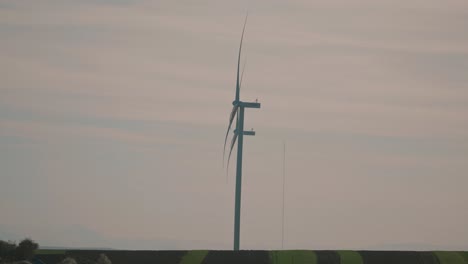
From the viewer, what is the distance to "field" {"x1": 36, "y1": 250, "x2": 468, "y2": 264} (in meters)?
134

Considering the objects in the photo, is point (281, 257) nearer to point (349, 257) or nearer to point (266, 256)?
point (266, 256)

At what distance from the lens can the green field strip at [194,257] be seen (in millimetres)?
133750

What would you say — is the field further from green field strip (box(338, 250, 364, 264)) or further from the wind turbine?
the wind turbine

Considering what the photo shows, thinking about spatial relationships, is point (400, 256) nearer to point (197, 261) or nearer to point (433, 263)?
point (433, 263)

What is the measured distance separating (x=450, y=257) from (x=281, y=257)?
62.7 feet

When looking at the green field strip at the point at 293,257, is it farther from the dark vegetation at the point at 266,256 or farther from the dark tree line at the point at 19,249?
the dark tree line at the point at 19,249

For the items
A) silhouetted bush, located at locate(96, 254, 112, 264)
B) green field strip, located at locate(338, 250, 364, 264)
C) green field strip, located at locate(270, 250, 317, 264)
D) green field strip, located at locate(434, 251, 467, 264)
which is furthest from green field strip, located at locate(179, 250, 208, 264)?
green field strip, located at locate(434, 251, 467, 264)

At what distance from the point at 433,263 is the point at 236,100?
62867mm

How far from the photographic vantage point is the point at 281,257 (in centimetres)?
13738

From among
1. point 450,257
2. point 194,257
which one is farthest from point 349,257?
point 194,257

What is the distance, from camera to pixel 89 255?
422ft

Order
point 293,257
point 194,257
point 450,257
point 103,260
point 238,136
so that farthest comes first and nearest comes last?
point 238,136 → point 450,257 → point 293,257 → point 194,257 → point 103,260

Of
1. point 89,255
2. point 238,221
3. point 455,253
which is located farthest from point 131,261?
point 238,221

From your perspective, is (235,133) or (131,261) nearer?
(131,261)
